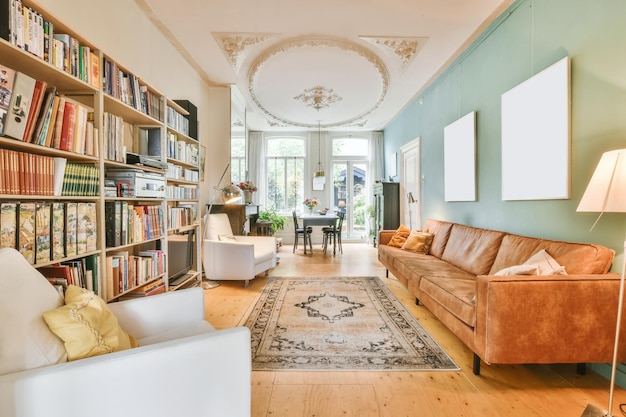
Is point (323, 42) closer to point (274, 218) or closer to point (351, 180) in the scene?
point (274, 218)

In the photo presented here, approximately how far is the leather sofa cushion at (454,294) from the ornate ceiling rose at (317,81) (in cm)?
294

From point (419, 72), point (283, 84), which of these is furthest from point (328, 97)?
point (419, 72)

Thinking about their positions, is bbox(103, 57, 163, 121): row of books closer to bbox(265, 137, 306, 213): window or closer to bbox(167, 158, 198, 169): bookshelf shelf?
bbox(167, 158, 198, 169): bookshelf shelf

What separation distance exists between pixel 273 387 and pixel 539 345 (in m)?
1.54

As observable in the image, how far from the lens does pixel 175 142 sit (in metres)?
3.03

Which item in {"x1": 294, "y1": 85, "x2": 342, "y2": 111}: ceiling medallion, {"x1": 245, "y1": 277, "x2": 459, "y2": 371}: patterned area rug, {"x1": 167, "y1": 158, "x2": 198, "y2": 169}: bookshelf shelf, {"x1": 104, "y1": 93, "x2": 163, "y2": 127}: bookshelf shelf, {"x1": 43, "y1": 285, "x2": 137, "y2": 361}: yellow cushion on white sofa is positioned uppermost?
{"x1": 294, "y1": 85, "x2": 342, "y2": 111}: ceiling medallion

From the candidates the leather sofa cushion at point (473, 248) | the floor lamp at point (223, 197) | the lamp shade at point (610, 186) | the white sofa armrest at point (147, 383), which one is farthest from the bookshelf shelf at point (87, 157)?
the leather sofa cushion at point (473, 248)

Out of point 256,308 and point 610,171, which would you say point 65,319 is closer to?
point 256,308

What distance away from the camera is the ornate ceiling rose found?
3.72 metres

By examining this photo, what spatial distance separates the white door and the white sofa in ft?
15.0

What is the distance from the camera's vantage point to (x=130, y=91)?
Answer: 2.23 metres

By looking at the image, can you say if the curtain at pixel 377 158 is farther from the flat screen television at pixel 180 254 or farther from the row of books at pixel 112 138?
the row of books at pixel 112 138

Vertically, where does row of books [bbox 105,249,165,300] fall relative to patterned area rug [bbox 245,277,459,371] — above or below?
above

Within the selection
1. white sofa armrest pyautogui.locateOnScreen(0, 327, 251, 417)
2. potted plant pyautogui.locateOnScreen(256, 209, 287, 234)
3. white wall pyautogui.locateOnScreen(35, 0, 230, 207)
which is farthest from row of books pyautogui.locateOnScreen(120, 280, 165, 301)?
potted plant pyautogui.locateOnScreen(256, 209, 287, 234)
